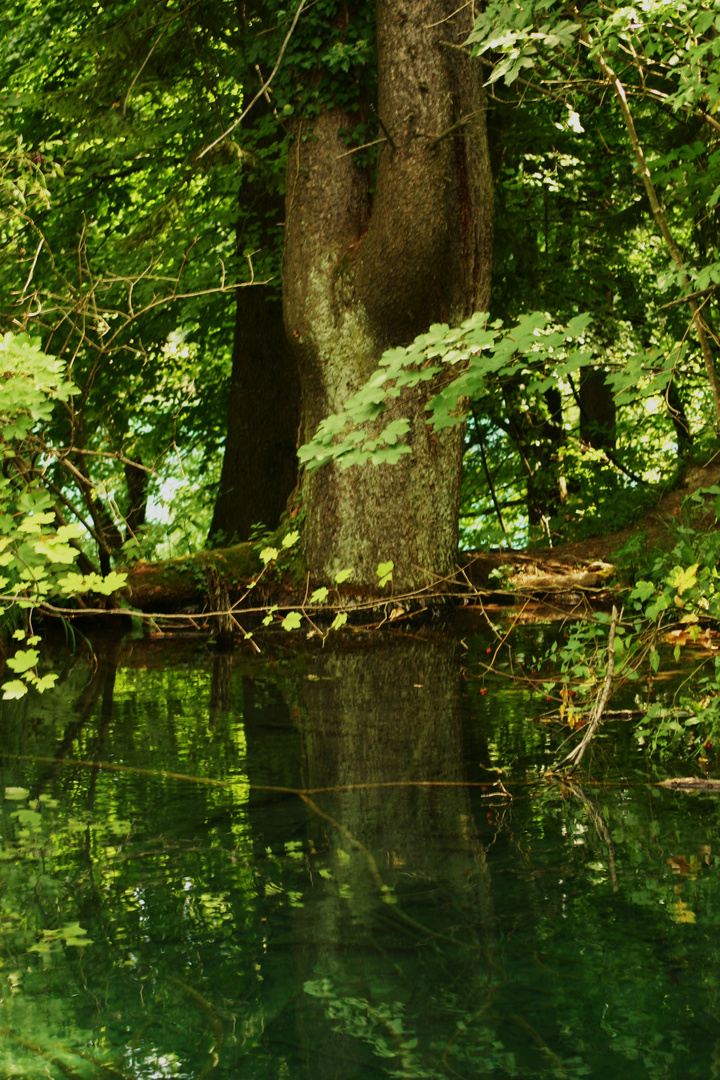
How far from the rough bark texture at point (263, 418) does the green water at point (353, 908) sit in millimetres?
6056

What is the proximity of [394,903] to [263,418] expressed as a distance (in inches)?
323

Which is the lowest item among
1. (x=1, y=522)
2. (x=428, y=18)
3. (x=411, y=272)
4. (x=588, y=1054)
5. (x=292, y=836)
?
(x=588, y=1054)

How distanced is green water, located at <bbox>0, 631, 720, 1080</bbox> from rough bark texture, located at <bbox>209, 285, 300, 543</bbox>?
6056 millimetres

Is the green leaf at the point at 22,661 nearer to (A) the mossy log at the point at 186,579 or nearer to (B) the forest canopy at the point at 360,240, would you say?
(B) the forest canopy at the point at 360,240

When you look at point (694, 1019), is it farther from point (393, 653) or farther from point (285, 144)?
point (285, 144)

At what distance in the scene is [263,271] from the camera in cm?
939

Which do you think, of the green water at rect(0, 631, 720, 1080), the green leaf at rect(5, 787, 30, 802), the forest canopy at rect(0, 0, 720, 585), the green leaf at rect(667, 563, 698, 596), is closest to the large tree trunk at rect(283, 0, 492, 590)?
the forest canopy at rect(0, 0, 720, 585)

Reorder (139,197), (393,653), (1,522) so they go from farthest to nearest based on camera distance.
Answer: (139,197) → (393,653) → (1,522)

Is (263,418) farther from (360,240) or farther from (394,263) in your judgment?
(394,263)

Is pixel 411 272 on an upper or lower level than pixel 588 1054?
upper

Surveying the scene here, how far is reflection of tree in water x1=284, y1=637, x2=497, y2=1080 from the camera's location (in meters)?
1.99

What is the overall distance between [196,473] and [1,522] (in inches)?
425

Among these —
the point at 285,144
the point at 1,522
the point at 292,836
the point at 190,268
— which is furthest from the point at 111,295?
the point at 292,836

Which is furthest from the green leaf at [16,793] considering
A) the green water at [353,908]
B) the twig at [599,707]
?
the twig at [599,707]
